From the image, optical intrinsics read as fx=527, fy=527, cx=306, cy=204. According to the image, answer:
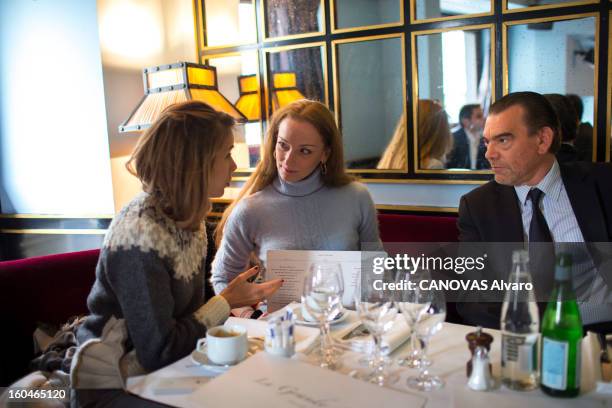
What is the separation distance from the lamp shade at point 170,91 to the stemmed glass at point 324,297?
1.81 m

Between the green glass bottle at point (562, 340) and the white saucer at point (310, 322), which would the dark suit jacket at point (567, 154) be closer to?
the white saucer at point (310, 322)

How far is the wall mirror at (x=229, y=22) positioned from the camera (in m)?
3.23

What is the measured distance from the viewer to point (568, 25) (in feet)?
7.85

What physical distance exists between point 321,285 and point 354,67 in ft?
6.51

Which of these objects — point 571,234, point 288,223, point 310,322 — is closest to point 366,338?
point 310,322

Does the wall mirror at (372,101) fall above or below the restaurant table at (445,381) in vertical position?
above

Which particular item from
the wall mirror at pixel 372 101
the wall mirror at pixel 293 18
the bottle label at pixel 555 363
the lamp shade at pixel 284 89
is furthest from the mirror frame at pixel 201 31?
the bottle label at pixel 555 363

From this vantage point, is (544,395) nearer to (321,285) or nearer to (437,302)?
(437,302)

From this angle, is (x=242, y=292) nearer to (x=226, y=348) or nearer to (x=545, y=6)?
(x=226, y=348)

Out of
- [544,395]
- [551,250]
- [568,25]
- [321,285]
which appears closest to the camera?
[544,395]

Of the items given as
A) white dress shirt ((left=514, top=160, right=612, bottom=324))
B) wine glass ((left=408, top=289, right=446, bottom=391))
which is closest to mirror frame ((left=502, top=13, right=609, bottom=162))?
white dress shirt ((left=514, top=160, right=612, bottom=324))

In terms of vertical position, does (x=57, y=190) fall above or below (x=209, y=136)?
below

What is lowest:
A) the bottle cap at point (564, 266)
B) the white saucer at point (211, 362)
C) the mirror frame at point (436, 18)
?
the white saucer at point (211, 362)

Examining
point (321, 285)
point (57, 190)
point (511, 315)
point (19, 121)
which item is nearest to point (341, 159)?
point (321, 285)
